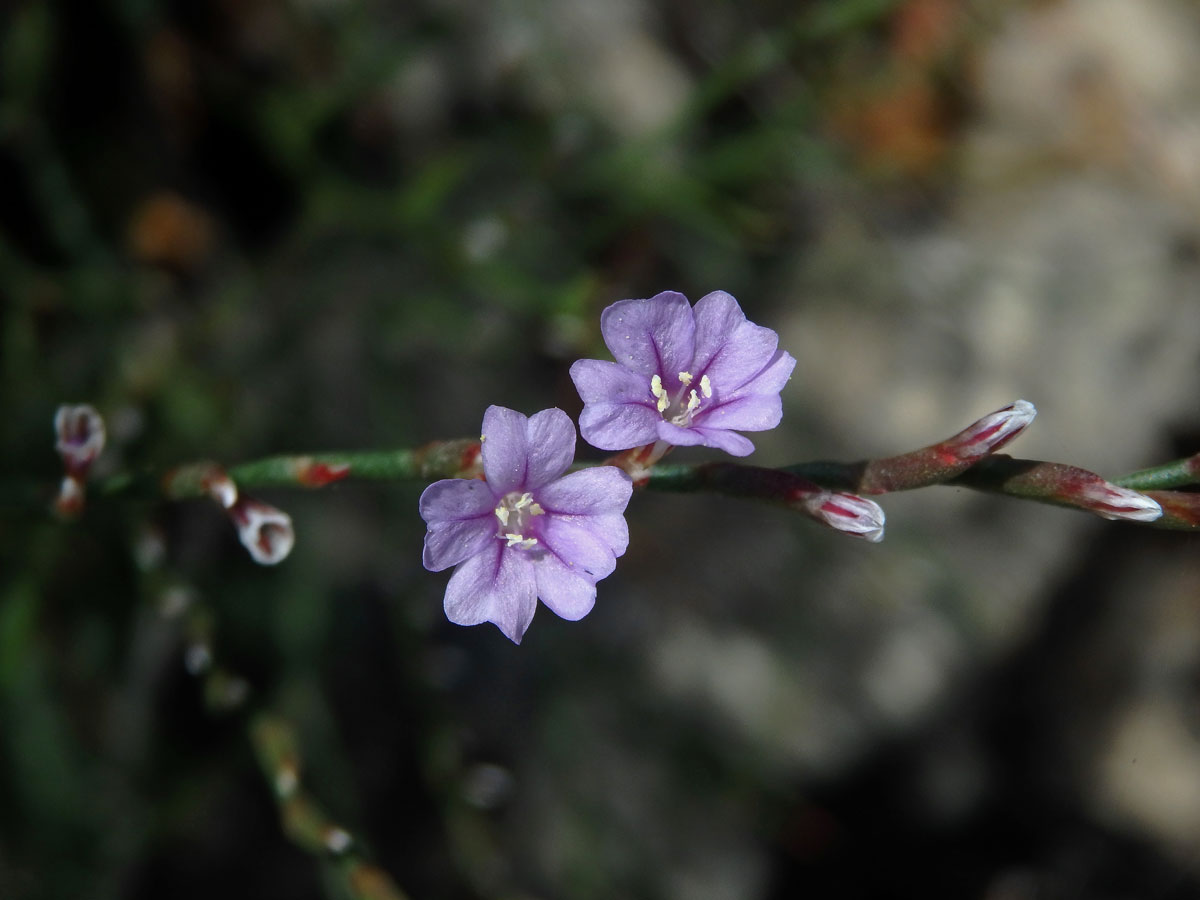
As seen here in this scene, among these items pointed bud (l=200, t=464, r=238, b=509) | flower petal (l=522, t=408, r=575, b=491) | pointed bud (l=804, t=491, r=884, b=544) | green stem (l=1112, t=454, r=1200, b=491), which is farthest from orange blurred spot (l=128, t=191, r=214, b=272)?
green stem (l=1112, t=454, r=1200, b=491)

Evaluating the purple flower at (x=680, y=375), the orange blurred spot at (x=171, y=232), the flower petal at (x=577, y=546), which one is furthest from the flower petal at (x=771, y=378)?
the orange blurred spot at (x=171, y=232)

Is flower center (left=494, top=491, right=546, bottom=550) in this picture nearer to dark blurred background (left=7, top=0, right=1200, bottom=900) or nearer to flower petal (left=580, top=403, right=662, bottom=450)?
flower petal (left=580, top=403, right=662, bottom=450)

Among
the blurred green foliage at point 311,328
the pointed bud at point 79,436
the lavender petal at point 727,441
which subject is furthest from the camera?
the blurred green foliage at point 311,328

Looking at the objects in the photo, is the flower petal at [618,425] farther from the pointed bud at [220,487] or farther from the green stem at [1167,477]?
the green stem at [1167,477]

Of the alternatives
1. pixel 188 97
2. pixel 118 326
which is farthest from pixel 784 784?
pixel 188 97

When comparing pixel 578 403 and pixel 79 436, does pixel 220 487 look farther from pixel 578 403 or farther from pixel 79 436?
pixel 578 403

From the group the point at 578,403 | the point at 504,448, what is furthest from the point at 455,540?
the point at 578,403

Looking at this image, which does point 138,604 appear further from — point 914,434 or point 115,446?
point 914,434
